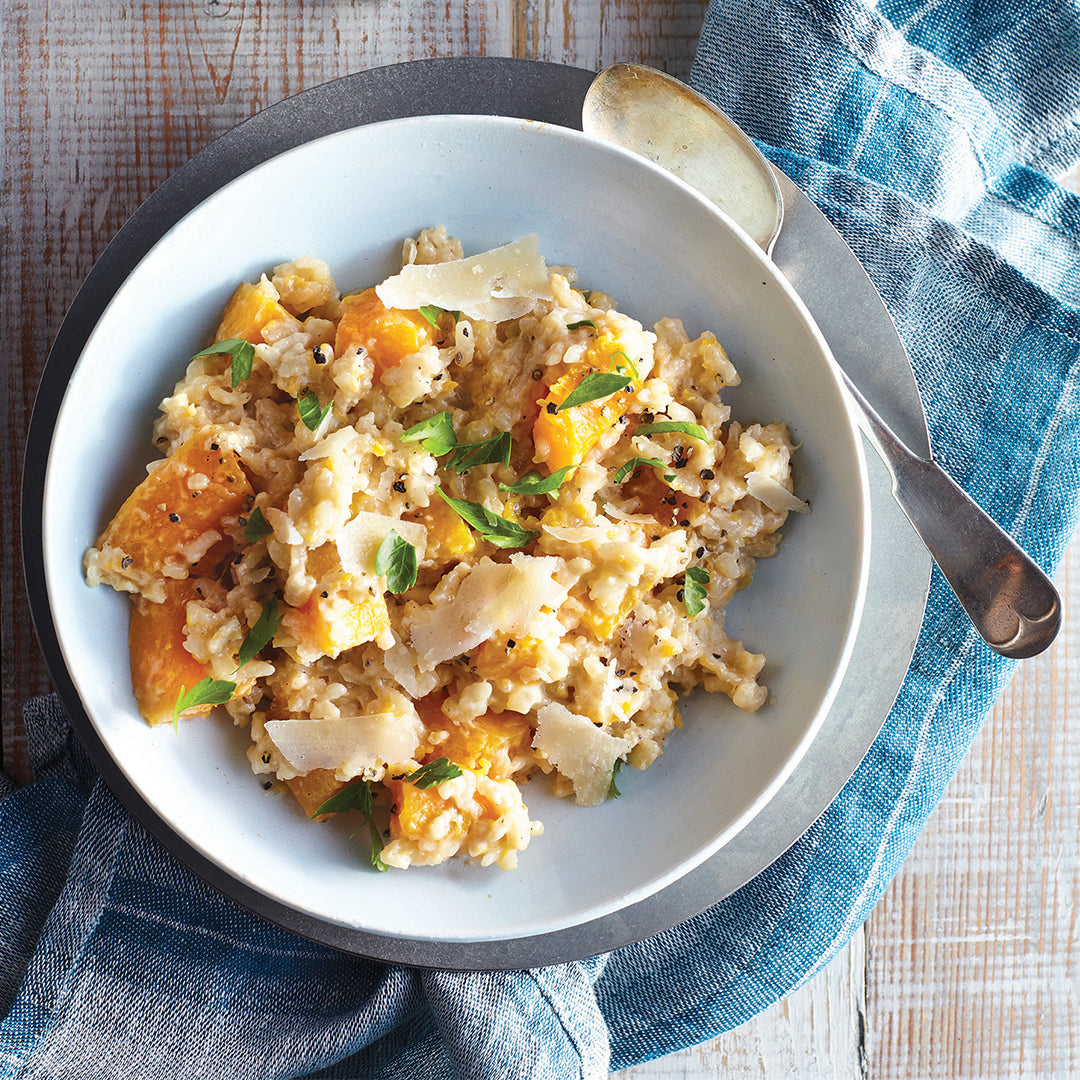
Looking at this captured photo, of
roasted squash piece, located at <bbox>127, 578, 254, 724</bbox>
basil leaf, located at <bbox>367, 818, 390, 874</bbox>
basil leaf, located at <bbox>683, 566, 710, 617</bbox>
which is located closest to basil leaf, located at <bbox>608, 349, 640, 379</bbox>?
basil leaf, located at <bbox>683, 566, 710, 617</bbox>

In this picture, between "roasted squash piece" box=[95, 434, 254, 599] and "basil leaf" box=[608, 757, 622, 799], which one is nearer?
"roasted squash piece" box=[95, 434, 254, 599]

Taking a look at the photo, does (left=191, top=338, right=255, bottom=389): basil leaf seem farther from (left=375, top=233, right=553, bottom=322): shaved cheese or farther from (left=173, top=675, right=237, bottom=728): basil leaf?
(left=173, top=675, right=237, bottom=728): basil leaf

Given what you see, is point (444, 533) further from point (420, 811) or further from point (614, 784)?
point (614, 784)

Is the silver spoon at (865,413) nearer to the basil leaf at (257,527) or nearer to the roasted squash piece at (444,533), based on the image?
the roasted squash piece at (444,533)

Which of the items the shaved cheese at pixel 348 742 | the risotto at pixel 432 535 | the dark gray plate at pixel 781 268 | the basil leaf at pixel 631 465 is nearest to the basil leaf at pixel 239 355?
the risotto at pixel 432 535

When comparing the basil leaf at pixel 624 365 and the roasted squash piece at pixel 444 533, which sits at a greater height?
the basil leaf at pixel 624 365
